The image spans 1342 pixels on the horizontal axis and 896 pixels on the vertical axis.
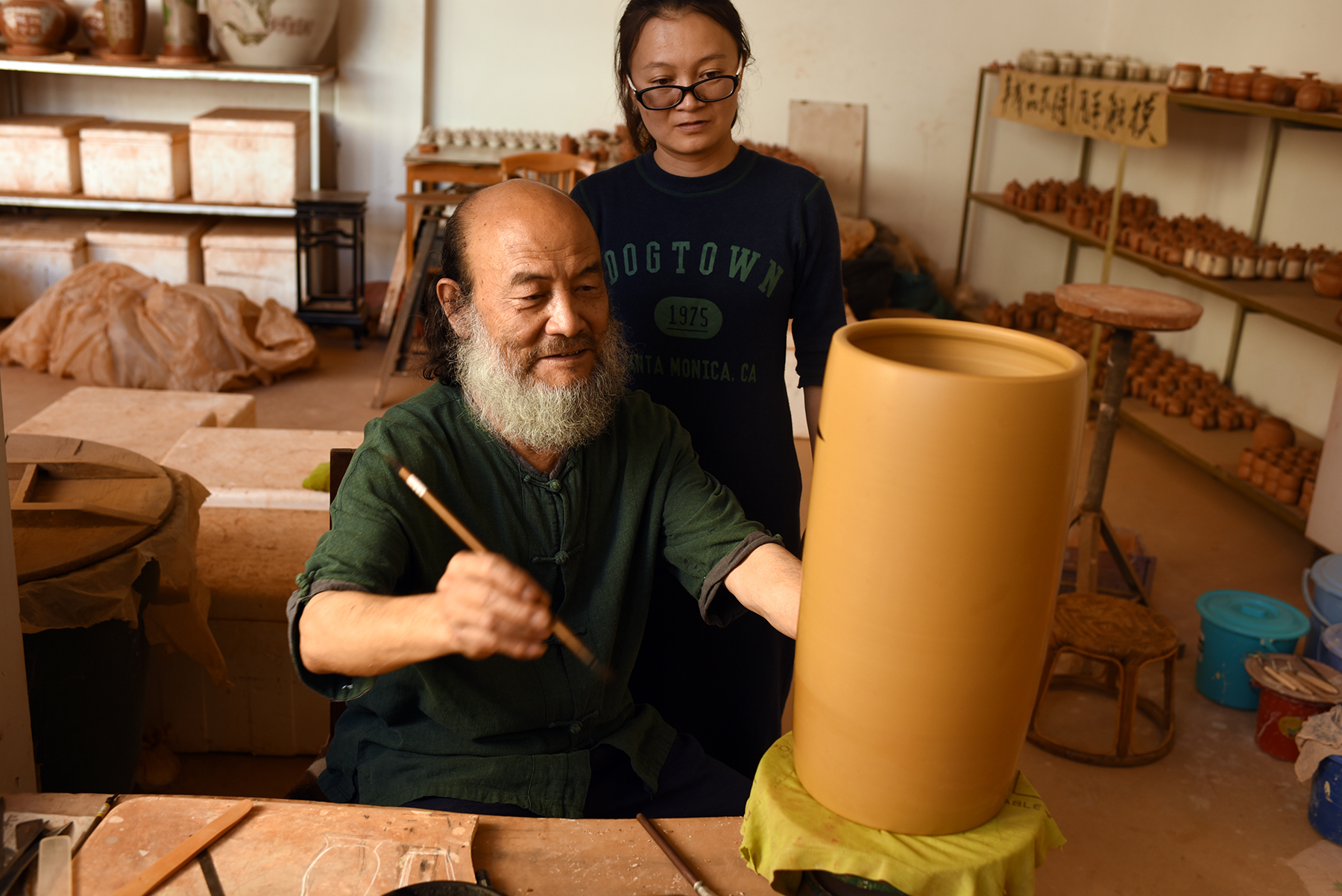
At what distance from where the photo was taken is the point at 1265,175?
201 inches

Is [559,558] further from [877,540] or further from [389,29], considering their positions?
[389,29]

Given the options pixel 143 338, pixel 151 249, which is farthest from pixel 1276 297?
pixel 151 249

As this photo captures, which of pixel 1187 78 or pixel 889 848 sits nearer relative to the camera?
pixel 889 848

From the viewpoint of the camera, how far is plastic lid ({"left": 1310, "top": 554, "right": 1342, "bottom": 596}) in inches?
125

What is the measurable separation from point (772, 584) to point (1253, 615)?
7.97ft

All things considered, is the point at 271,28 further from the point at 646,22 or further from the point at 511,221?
the point at 511,221

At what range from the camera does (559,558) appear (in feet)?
5.06

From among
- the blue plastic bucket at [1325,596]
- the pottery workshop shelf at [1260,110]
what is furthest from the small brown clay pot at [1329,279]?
the blue plastic bucket at [1325,596]

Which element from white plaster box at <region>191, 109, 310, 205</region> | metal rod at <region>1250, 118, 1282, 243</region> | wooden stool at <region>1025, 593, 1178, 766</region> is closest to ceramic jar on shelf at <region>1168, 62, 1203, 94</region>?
metal rod at <region>1250, 118, 1282, 243</region>

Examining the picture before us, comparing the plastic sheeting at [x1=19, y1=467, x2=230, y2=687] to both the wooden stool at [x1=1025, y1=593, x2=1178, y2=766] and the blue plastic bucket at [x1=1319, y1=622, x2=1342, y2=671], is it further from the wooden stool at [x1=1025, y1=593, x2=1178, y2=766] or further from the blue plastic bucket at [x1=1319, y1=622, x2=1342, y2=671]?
the blue plastic bucket at [x1=1319, y1=622, x2=1342, y2=671]

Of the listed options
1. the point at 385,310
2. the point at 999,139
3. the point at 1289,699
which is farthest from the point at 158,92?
the point at 1289,699

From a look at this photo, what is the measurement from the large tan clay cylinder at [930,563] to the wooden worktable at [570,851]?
0.16 meters

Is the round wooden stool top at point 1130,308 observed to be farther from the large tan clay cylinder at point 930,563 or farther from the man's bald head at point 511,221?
the large tan clay cylinder at point 930,563

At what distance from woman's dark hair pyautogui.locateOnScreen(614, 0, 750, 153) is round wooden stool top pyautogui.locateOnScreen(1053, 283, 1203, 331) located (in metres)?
1.82
